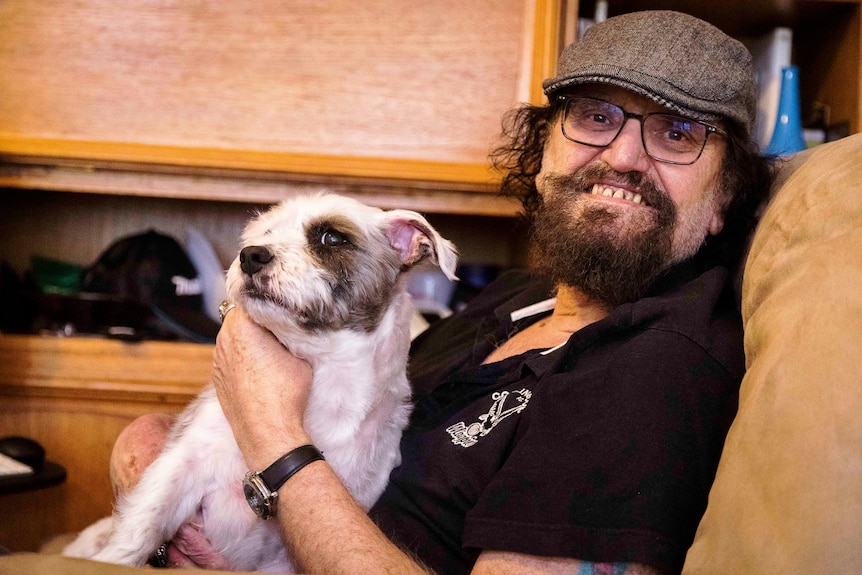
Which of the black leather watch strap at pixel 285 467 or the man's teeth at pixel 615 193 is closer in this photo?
the black leather watch strap at pixel 285 467

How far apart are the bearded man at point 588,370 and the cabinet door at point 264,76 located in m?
0.38

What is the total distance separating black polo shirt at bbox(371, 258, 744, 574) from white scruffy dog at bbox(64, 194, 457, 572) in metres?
0.10

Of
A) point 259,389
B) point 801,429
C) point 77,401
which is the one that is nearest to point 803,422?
point 801,429

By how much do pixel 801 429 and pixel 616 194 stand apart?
0.72 m

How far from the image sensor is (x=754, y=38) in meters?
2.16

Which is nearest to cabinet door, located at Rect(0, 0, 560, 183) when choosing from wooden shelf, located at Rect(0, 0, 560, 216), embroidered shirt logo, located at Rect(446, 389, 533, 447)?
wooden shelf, located at Rect(0, 0, 560, 216)

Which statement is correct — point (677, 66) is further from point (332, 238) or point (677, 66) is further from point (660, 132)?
point (332, 238)

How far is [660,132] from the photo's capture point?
1.38 m

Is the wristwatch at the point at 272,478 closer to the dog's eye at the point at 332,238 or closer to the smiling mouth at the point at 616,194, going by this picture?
the dog's eye at the point at 332,238

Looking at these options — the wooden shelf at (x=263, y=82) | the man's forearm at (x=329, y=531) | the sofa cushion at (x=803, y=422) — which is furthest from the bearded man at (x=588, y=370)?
the wooden shelf at (x=263, y=82)

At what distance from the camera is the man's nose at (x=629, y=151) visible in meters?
1.37

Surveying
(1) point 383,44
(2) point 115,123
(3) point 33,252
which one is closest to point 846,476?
(1) point 383,44

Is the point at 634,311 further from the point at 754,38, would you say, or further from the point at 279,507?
the point at 754,38

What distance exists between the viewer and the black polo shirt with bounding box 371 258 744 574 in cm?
93
